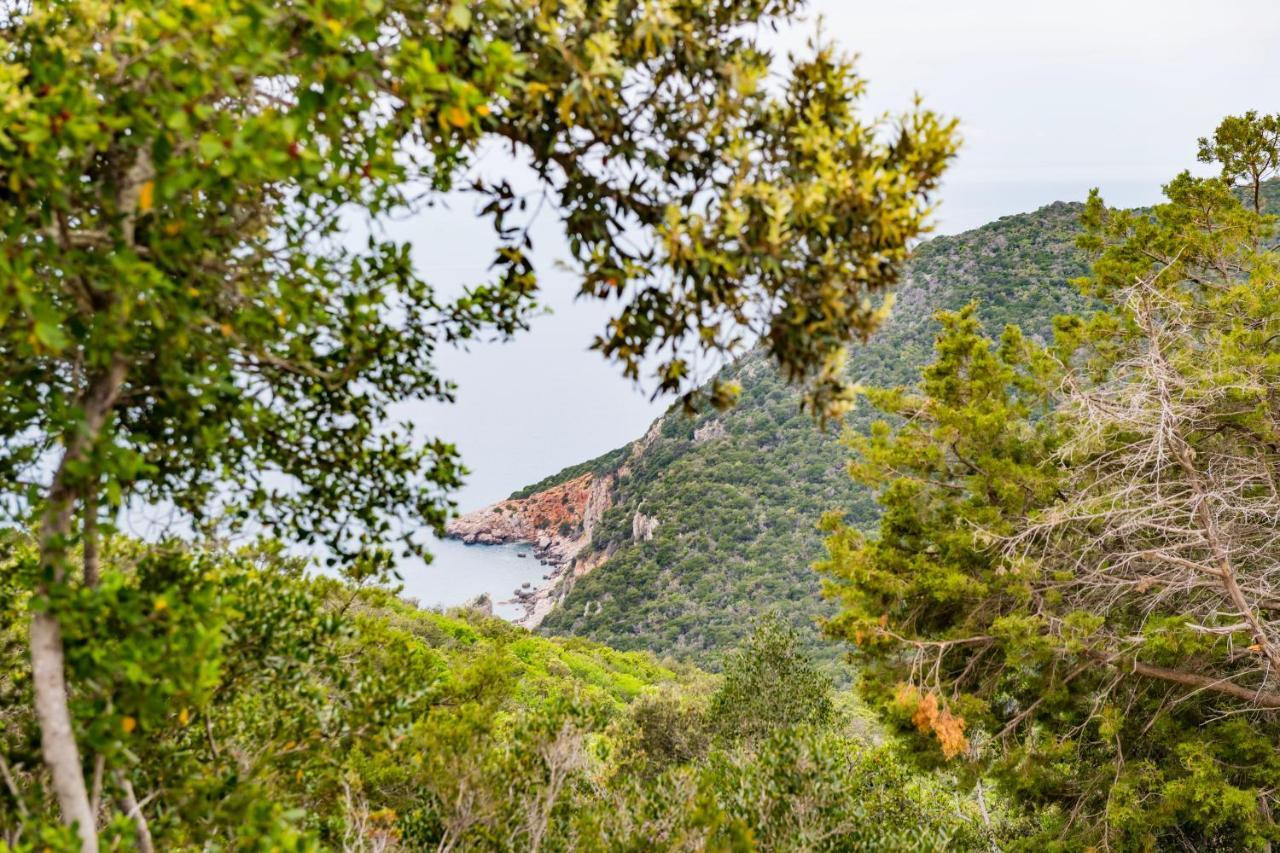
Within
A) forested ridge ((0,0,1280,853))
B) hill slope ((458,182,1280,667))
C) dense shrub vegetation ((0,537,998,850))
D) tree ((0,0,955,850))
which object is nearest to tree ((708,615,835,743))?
dense shrub vegetation ((0,537,998,850))

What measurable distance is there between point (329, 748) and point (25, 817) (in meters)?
1.48

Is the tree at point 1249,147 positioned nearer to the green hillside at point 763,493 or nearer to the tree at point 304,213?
the tree at point 304,213

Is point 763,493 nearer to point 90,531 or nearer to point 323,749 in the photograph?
point 323,749

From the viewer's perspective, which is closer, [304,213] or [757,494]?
[304,213]

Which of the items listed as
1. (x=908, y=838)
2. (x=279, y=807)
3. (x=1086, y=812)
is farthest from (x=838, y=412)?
(x=1086, y=812)

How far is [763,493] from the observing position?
5978 cm

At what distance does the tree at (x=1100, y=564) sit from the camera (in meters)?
8.67

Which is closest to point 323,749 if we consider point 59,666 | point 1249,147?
point 59,666

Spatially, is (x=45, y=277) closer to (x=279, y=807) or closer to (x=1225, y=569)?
(x=279, y=807)

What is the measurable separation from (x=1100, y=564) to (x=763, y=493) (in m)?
51.0

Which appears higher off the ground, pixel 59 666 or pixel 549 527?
pixel 549 527

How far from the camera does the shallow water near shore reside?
82875 mm

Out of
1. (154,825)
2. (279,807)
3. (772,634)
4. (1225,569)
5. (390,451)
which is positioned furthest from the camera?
(772,634)

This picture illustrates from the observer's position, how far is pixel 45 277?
258cm
